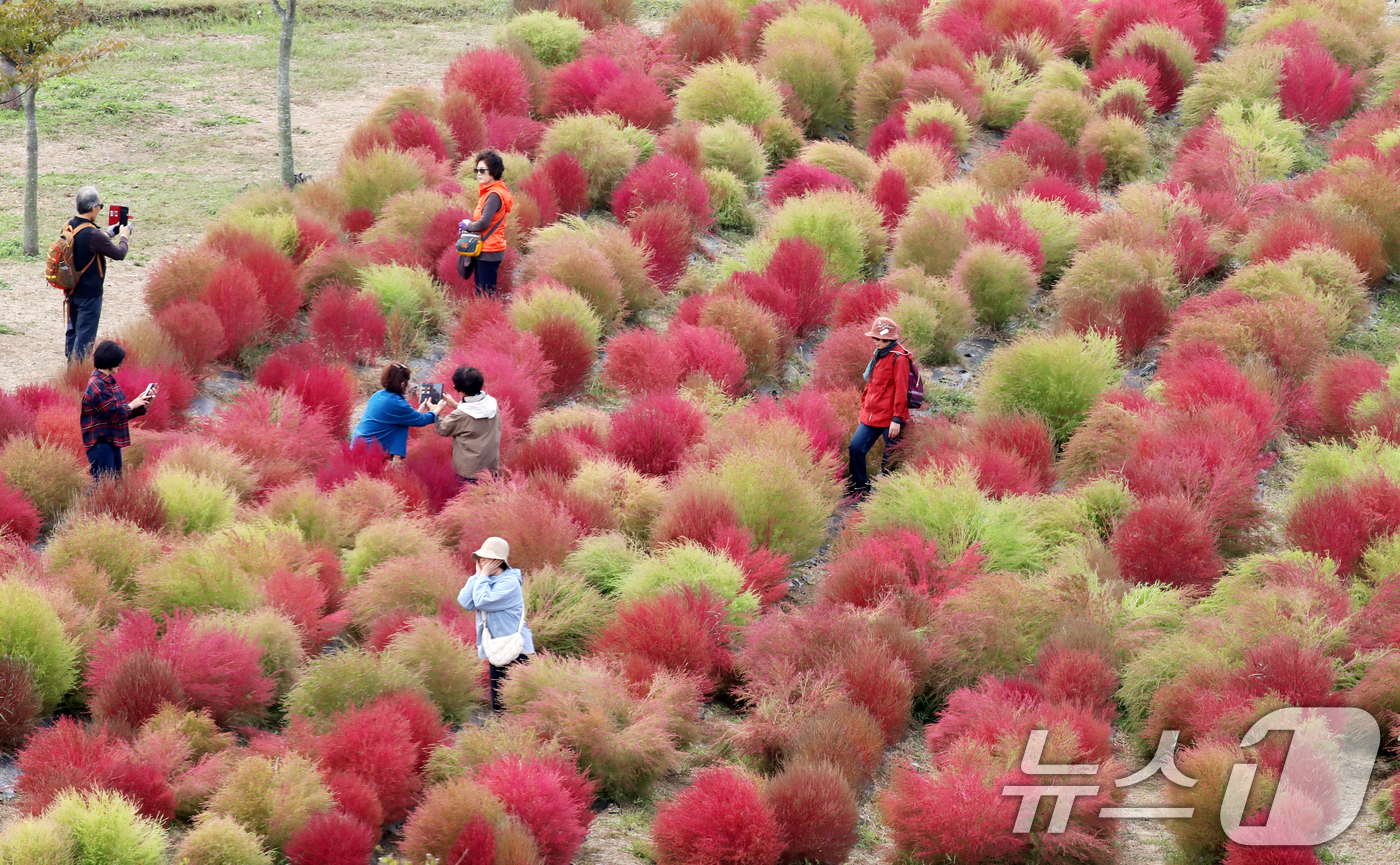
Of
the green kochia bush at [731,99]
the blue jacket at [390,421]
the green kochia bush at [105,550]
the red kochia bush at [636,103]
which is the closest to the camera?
the green kochia bush at [105,550]

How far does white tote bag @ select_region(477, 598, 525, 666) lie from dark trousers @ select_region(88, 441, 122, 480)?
2.91 m

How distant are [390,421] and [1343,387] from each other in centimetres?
720

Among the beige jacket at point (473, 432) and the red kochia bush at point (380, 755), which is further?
the beige jacket at point (473, 432)

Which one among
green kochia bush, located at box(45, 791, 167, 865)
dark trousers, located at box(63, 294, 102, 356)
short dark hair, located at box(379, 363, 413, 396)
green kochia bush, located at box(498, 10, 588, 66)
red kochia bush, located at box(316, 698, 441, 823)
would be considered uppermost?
green kochia bush, located at box(498, 10, 588, 66)

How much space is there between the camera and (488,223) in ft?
36.0

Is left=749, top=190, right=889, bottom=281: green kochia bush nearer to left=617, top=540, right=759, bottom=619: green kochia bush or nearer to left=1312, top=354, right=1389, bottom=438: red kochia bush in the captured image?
left=1312, top=354, right=1389, bottom=438: red kochia bush

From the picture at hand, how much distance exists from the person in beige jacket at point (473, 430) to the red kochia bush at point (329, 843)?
3.40 m

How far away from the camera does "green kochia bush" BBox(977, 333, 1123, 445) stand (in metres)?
10.2

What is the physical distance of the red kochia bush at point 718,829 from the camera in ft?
19.0

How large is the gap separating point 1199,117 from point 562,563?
1174 cm

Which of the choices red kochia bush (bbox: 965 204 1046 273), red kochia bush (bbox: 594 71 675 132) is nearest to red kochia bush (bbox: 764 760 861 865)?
red kochia bush (bbox: 965 204 1046 273)

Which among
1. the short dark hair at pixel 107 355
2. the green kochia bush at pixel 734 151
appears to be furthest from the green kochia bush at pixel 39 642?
the green kochia bush at pixel 734 151

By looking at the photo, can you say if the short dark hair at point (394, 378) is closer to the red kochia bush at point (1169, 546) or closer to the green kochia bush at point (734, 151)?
the red kochia bush at point (1169, 546)

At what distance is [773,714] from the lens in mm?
6871
